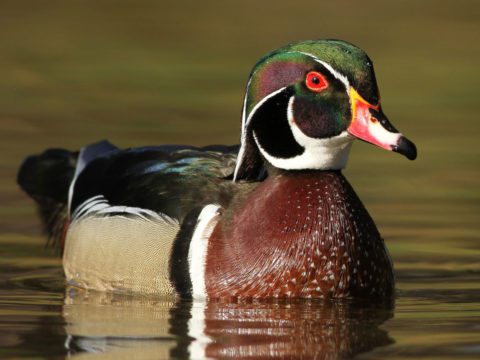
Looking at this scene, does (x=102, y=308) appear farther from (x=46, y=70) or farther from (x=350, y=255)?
(x=46, y=70)

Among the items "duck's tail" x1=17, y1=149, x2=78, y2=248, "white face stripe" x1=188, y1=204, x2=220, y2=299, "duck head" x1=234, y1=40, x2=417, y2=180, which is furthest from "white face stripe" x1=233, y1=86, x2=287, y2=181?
"duck's tail" x1=17, y1=149, x2=78, y2=248

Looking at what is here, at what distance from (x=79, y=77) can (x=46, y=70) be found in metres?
0.42

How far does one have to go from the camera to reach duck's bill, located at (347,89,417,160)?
298 inches

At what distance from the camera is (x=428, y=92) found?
13945mm

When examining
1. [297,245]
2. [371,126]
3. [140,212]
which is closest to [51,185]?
[140,212]

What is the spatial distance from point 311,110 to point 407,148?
63cm

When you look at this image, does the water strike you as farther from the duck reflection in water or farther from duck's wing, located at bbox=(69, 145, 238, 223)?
duck's wing, located at bbox=(69, 145, 238, 223)

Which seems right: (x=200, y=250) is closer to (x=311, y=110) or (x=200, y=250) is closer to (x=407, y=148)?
(x=311, y=110)

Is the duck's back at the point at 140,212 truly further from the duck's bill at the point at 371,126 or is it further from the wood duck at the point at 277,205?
the duck's bill at the point at 371,126

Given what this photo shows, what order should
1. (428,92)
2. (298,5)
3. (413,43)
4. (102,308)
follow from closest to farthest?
(102,308), (428,92), (413,43), (298,5)

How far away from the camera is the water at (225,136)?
689 cm

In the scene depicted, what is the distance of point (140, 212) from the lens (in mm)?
8281

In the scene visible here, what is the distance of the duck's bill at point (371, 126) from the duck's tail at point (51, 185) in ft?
8.25

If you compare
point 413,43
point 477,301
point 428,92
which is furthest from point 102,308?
point 413,43
